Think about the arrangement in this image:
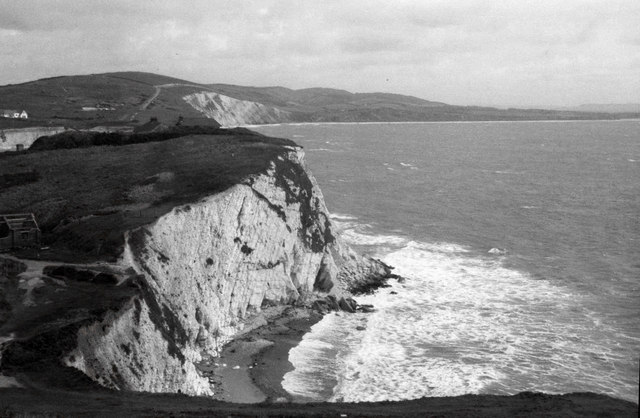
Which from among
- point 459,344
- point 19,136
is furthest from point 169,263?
point 19,136

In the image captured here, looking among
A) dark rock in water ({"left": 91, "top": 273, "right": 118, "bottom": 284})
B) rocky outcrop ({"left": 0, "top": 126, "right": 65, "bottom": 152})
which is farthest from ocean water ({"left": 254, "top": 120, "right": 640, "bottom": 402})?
rocky outcrop ({"left": 0, "top": 126, "right": 65, "bottom": 152})

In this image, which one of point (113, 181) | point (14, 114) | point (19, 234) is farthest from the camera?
point (14, 114)

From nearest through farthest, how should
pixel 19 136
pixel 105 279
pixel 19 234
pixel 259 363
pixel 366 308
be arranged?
1. pixel 105 279
2. pixel 259 363
3. pixel 19 234
4. pixel 366 308
5. pixel 19 136

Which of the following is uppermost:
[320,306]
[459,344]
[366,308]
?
[320,306]

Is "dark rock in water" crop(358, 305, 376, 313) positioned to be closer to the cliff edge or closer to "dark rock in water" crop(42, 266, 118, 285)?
the cliff edge

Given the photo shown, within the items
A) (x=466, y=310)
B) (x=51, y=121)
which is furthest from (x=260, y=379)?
(x=51, y=121)

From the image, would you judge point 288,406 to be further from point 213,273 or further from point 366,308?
point 366,308

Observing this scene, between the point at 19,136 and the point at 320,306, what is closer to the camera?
the point at 320,306

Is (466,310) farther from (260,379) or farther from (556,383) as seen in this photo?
(260,379)

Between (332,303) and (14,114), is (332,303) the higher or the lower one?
the lower one
